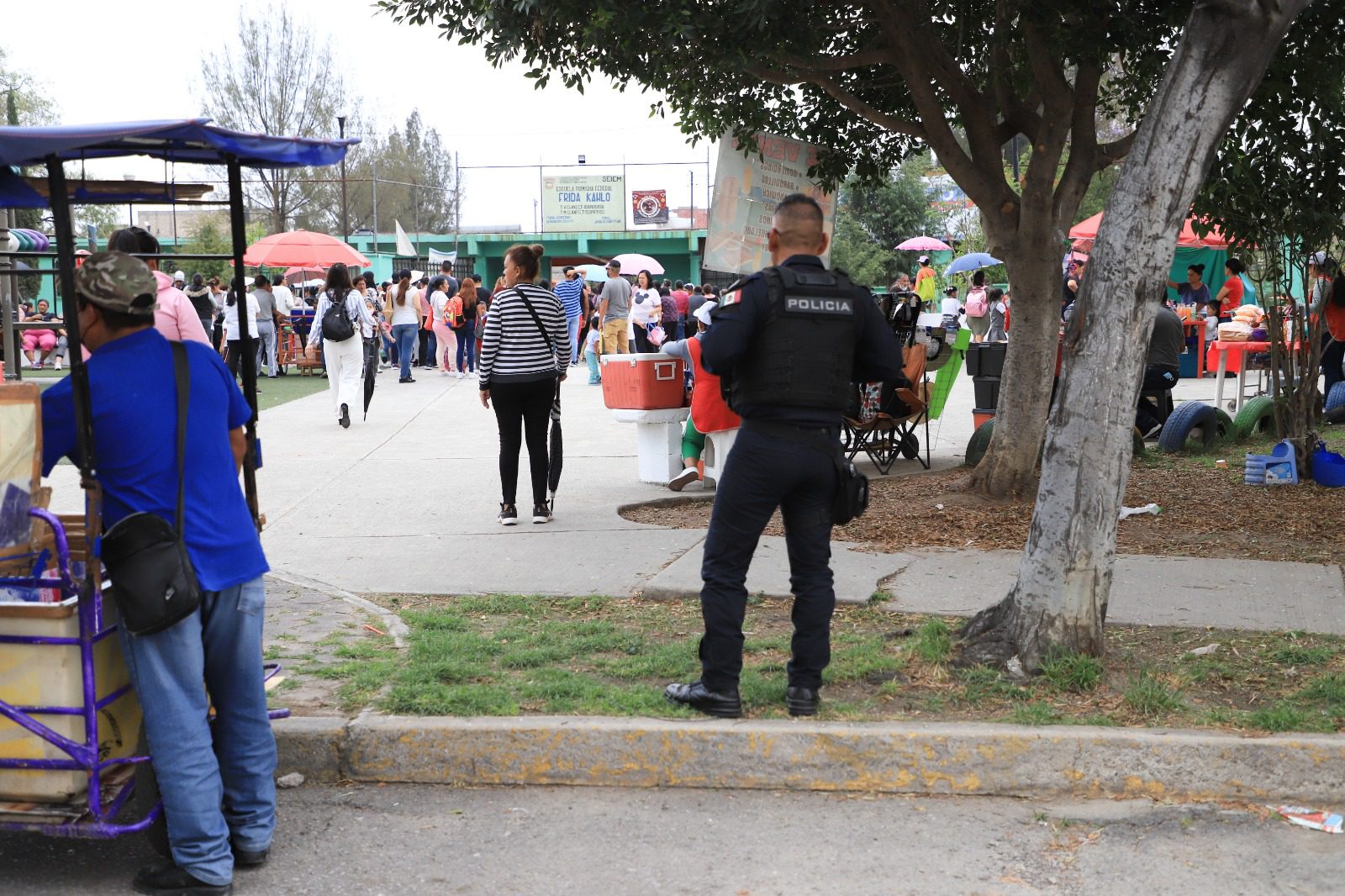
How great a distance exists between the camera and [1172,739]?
15.0ft

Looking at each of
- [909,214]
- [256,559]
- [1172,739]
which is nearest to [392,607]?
[256,559]

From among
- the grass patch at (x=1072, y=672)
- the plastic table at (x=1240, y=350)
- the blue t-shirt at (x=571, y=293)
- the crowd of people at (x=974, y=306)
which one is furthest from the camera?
the blue t-shirt at (x=571, y=293)

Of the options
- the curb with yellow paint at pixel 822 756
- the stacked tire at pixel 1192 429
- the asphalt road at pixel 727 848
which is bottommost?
the asphalt road at pixel 727 848

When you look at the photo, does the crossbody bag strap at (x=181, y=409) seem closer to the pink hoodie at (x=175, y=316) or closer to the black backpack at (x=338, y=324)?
the pink hoodie at (x=175, y=316)

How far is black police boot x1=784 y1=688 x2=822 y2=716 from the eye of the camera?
4883 mm

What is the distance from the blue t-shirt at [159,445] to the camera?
147 inches

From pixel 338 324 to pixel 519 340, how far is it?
21.4 ft

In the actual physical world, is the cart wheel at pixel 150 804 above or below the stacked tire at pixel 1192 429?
below

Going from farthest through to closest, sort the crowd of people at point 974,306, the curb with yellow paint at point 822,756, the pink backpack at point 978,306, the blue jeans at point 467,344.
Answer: the pink backpack at point 978,306 < the blue jeans at point 467,344 < the crowd of people at point 974,306 < the curb with yellow paint at point 822,756

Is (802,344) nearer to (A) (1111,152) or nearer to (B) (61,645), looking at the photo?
(B) (61,645)

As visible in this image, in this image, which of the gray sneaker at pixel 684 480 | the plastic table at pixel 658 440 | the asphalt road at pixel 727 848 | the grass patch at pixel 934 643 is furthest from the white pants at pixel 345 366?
the asphalt road at pixel 727 848

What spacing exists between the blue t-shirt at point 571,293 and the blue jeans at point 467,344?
1839 millimetres

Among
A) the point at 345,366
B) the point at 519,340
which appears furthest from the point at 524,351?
the point at 345,366

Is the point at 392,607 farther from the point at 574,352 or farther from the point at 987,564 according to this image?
the point at 574,352
